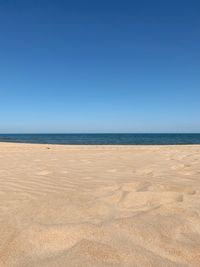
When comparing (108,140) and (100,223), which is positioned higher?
(100,223)

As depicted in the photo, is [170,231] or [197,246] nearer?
[197,246]

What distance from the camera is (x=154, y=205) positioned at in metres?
2.57

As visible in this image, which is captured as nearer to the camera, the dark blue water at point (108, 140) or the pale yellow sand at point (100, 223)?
the pale yellow sand at point (100, 223)

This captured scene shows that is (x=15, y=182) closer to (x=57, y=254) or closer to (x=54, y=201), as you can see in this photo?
(x=54, y=201)

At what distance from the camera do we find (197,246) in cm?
170

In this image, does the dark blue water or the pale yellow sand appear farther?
the dark blue water

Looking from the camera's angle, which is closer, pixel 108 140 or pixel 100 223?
pixel 100 223

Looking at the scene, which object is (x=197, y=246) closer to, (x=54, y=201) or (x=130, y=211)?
(x=130, y=211)

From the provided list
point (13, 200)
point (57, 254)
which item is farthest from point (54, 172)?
point (57, 254)

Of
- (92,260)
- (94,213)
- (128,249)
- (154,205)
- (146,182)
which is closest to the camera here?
(92,260)

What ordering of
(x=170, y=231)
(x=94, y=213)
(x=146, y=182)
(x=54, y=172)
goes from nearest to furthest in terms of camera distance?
1. (x=170, y=231)
2. (x=94, y=213)
3. (x=146, y=182)
4. (x=54, y=172)

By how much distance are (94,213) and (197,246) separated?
101 centimetres

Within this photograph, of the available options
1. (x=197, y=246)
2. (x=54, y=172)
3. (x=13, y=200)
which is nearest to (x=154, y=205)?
(x=197, y=246)

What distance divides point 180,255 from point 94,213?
978 millimetres
